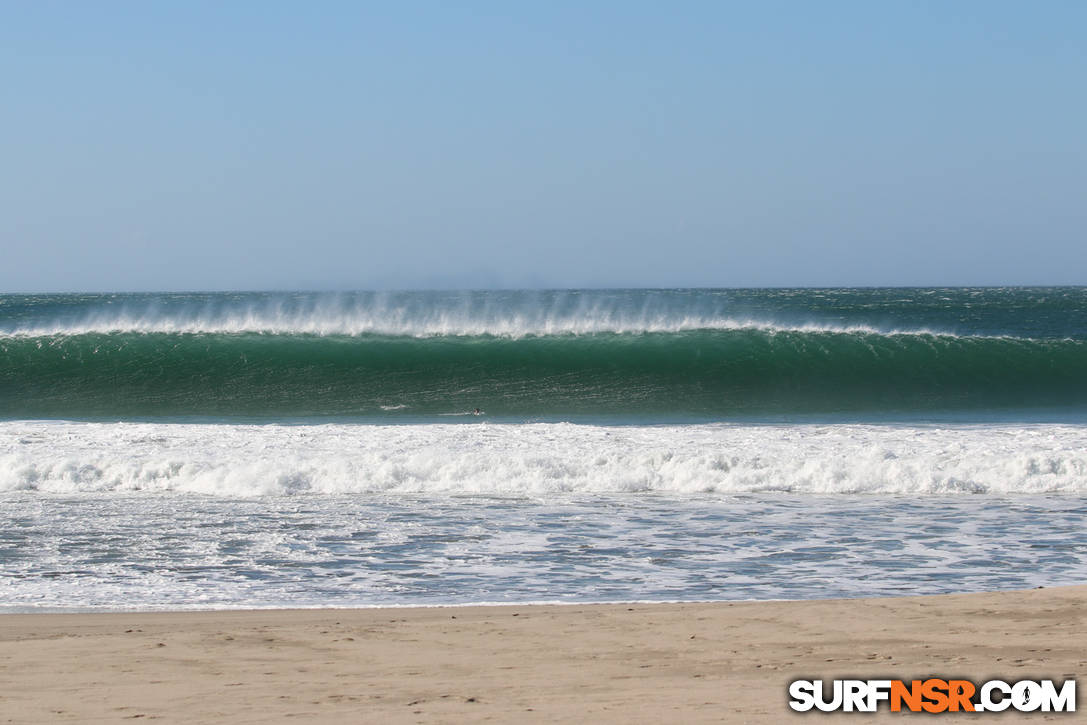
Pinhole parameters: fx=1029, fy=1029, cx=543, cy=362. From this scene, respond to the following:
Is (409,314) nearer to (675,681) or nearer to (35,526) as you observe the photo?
(35,526)

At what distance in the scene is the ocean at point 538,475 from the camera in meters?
6.07

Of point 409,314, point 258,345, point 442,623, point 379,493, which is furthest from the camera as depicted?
Answer: point 409,314

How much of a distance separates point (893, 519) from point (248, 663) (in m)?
5.33

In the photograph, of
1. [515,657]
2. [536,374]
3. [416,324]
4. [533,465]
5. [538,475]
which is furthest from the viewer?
[416,324]

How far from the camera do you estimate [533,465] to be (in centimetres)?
968

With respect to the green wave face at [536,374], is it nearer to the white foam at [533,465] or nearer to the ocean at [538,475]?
the ocean at [538,475]

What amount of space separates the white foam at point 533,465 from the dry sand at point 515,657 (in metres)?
4.06

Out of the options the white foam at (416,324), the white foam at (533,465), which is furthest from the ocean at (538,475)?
the white foam at (416,324)

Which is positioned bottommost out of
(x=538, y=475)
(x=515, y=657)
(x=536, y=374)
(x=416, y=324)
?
(x=515, y=657)

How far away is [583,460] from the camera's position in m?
9.91

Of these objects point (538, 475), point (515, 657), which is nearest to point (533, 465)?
point (538, 475)

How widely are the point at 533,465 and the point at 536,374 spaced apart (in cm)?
916

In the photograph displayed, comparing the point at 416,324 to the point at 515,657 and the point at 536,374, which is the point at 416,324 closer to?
the point at 536,374

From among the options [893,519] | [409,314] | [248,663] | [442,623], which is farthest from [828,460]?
[409,314]
